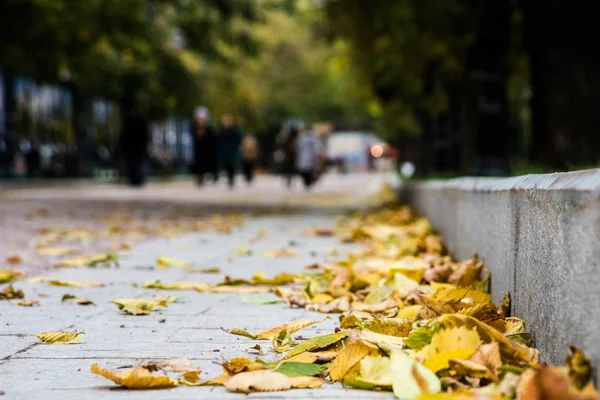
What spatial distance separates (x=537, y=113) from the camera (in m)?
14.7

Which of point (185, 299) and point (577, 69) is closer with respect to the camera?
point (185, 299)

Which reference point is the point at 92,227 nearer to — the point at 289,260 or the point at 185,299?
the point at 289,260

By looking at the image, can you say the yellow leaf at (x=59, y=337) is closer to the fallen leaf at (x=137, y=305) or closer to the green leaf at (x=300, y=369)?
the fallen leaf at (x=137, y=305)

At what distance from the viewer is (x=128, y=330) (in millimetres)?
4332

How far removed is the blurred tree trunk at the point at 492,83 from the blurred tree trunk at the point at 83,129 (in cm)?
2417

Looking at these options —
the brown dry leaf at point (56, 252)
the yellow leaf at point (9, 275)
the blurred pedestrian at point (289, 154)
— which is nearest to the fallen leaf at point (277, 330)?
the yellow leaf at point (9, 275)

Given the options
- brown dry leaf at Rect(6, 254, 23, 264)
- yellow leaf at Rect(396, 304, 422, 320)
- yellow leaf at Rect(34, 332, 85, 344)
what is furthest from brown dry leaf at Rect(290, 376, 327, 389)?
brown dry leaf at Rect(6, 254, 23, 264)

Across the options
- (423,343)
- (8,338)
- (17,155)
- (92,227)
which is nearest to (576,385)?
(423,343)

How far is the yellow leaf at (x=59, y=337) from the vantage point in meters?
4.04

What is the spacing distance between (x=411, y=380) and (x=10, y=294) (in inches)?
126

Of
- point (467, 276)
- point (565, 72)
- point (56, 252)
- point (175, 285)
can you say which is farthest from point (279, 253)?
point (565, 72)

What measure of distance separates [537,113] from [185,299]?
407 inches

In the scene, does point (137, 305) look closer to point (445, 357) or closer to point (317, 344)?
point (317, 344)

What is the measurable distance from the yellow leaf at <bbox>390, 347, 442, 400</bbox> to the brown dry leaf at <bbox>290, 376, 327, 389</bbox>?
0.27m
